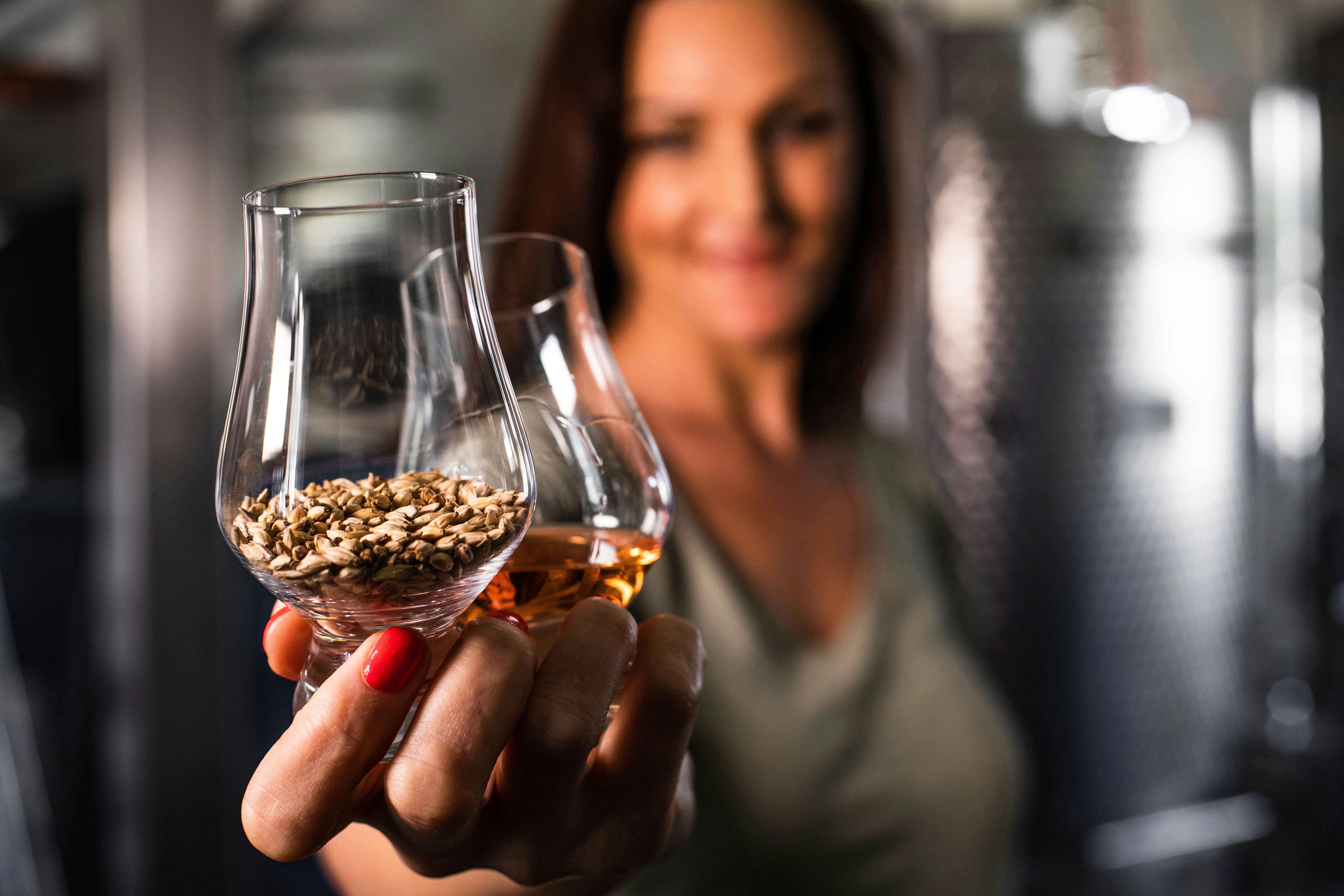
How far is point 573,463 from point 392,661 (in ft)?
0.48

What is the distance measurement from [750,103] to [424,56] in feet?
3.28

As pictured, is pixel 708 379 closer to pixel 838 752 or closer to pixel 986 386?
pixel 838 752

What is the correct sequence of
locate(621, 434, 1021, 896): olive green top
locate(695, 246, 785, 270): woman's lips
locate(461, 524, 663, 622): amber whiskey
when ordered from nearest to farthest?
locate(461, 524, 663, 622): amber whiskey, locate(621, 434, 1021, 896): olive green top, locate(695, 246, 785, 270): woman's lips

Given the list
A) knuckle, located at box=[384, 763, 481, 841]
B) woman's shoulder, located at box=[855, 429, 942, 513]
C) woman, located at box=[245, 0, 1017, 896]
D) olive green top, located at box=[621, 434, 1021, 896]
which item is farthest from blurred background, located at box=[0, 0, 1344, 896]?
knuckle, located at box=[384, 763, 481, 841]

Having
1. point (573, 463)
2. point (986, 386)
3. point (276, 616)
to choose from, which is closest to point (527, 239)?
point (573, 463)

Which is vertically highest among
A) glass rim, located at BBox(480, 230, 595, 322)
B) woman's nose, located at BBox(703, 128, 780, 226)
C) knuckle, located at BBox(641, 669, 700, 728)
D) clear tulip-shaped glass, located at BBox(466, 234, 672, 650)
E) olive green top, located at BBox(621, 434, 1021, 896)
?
woman's nose, located at BBox(703, 128, 780, 226)

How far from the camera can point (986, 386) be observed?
2.28 meters

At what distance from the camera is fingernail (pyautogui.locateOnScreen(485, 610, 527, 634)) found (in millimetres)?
428

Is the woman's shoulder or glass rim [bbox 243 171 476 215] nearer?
glass rim [bbox 243 171 476 215]

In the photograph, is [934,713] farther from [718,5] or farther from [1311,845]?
[1311,845]

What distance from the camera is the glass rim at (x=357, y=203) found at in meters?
0.40

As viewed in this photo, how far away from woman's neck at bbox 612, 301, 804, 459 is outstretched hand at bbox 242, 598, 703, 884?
726 mm

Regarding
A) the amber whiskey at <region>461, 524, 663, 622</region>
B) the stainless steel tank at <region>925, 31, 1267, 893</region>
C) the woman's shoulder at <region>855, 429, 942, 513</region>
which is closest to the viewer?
the amber whiskey at <region>461, 524, 663, 622</region>

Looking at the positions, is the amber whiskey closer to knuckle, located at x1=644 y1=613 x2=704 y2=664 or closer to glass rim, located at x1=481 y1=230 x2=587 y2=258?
knuckle, located at x1=644 y1=613 x2=704 y2=664
